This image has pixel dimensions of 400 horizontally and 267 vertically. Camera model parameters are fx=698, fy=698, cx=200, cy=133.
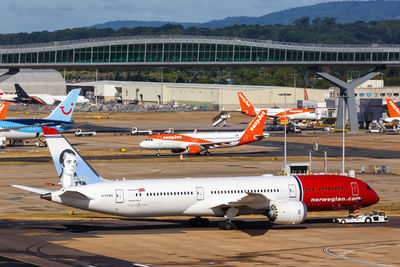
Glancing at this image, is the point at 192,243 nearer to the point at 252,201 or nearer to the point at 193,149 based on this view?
the point at 252,201

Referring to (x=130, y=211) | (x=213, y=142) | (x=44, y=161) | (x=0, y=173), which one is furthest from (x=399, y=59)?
(x=130, y=211)

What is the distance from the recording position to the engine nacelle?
2087 inches

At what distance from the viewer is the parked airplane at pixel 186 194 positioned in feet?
173

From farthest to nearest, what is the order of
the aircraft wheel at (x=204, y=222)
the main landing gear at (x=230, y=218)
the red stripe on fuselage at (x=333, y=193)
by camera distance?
the aircraft wheel at (x=204, y=222)
the red stripe on fuselage at (x=333, y=193)
the main landing gear at (x=230, y=218)

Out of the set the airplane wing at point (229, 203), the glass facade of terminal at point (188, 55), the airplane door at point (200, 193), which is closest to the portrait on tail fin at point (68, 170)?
the airplane wing at point (229, 203)

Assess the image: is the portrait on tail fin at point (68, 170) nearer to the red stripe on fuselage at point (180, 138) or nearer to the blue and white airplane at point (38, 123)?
the red stripe on fuselage at point (180, 138)

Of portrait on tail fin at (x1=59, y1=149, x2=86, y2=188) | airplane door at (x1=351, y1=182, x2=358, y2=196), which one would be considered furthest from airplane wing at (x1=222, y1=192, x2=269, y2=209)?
portrait on tail fin at (x1=59, y1=149, x2=86, y2=188)

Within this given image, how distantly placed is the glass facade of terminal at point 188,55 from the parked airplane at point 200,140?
53.4m

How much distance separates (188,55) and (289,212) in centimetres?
12205

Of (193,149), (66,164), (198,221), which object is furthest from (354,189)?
(193,149)

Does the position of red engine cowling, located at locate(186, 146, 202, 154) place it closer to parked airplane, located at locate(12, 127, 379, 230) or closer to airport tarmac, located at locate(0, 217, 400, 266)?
airport tarmac, located at locate(0, 217, 400, 266)

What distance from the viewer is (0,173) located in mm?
95500

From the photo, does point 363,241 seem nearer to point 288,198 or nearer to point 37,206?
point 288,198

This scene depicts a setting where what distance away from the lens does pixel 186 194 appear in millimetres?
54156
